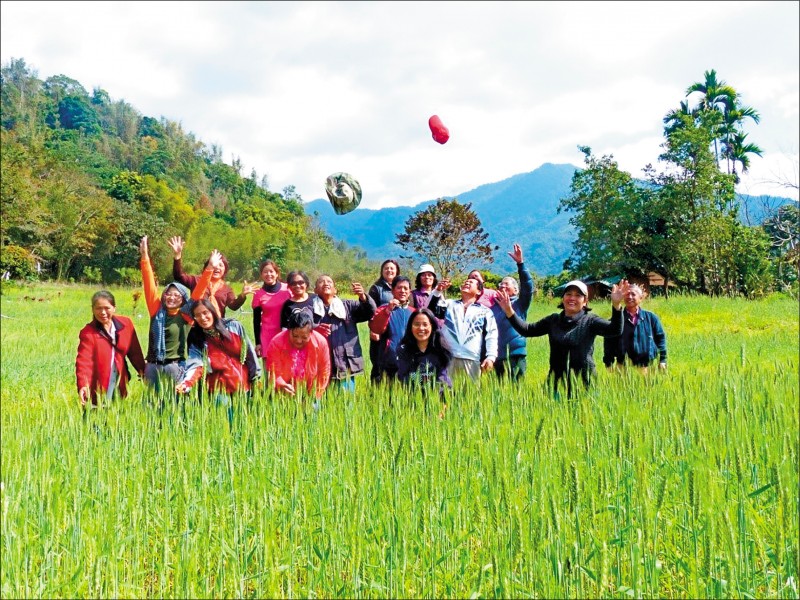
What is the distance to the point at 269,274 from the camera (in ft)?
23.1

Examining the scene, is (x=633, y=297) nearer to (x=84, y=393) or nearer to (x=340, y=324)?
(x=340, y=324)

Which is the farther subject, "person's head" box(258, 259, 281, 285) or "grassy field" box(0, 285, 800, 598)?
"person's head" box(258, 259, 281, 285)

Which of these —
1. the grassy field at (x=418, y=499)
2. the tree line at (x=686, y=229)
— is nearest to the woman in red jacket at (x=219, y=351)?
the grassy field at (x=418, y=499)

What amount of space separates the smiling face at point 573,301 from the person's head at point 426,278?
1710 mm

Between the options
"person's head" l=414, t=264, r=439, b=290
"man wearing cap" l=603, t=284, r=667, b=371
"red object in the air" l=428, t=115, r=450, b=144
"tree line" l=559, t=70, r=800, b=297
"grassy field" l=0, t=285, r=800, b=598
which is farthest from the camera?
"tree line" l=559, t=70, r=800, b=297

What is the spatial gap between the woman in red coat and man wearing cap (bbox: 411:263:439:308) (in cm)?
279

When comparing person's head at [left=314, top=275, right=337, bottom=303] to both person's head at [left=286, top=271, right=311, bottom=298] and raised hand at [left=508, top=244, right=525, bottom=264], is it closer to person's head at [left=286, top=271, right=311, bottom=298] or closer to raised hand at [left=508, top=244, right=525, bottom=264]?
person's head at [left=286, top=271, right=311, bottom=298]

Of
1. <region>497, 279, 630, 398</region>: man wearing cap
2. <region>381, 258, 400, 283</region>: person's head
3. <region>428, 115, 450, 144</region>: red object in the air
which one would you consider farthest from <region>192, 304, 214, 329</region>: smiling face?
<region>428, 115, 450, 144</region>: red object in the air

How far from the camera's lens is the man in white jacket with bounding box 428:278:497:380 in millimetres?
6574

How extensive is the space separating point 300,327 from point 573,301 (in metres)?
2.34

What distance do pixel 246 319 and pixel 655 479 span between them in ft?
72.3

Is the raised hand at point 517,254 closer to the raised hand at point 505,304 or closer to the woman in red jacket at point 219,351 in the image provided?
the raised hand at point 505,304

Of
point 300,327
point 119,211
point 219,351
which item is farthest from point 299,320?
point 119,211

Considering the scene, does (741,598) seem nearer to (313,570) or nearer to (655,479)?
(655,479)
